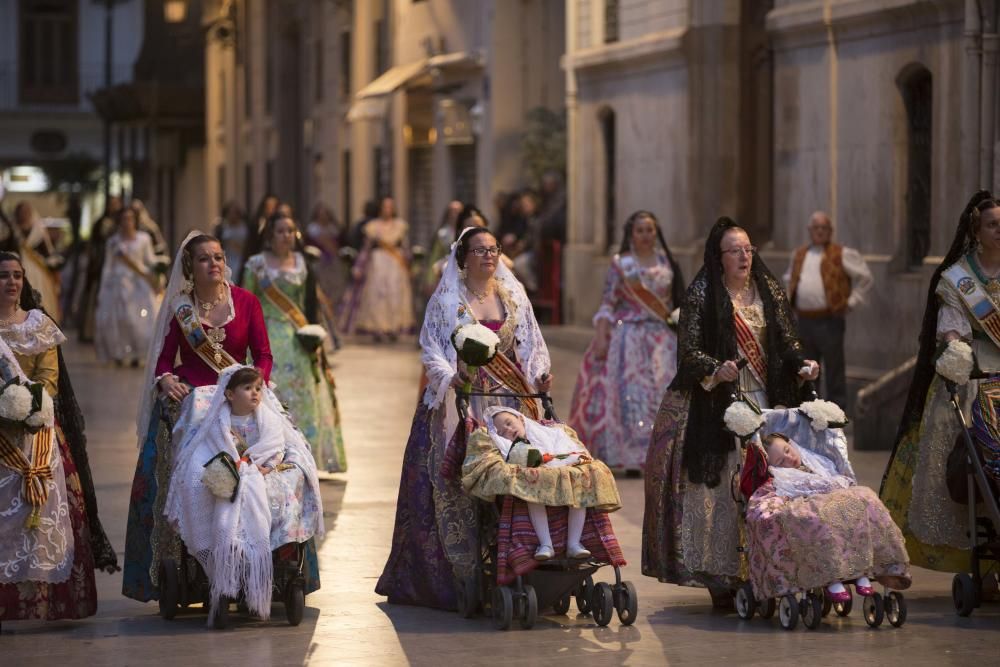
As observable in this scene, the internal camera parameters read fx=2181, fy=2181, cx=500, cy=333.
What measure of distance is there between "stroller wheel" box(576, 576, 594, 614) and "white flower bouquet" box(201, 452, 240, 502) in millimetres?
1547

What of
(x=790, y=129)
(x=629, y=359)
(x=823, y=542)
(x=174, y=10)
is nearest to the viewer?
(x=823, y=542)

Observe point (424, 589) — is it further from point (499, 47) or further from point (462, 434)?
point (499, 47)

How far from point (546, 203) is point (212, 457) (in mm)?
20002

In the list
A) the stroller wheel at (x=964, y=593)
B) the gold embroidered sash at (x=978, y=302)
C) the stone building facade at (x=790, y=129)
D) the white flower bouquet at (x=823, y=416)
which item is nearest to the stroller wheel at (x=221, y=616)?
the white flower bouquet at (x=823, y=416)

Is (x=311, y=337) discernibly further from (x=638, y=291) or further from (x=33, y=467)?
(x=33, y=467)

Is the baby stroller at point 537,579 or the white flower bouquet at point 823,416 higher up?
the white flower bouquet at point 823,416

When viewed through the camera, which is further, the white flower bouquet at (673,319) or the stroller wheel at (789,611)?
the white flower bouquet at (673,319)

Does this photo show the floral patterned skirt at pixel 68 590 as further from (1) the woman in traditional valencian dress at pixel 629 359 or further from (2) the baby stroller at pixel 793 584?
(1) the woman in traditional valencian dress at pixel 629 359

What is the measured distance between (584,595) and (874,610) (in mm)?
1237

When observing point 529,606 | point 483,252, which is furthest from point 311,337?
point 529,606

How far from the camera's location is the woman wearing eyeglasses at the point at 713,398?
31.6 feet

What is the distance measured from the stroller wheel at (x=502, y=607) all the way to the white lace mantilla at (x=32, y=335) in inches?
87.0

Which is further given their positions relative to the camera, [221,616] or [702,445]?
[702,445]

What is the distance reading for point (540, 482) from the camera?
9055 mm
